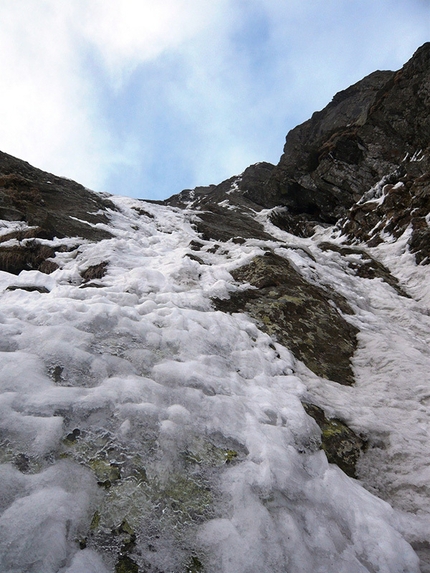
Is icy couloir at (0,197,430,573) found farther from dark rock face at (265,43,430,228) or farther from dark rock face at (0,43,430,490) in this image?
dark rock face at (265,43,430,228)

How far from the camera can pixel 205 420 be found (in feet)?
11.5

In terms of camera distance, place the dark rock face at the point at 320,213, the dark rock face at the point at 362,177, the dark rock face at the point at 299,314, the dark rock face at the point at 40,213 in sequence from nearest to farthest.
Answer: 1. the dark rock face at the point at 299,314
2. the dark rock face at the point at 320,213
3. the dark rock face at the point at 40,213
4. the dark rock face at the point at 362,177

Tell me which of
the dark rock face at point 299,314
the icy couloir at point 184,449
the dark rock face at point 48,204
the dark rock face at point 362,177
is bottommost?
the icy couloir at point 184,449

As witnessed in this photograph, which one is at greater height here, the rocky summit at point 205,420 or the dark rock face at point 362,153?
the dark rock face at point 362,153

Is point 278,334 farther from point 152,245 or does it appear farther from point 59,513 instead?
point 152,245

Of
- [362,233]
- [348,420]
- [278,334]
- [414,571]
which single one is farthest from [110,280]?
[362,233]

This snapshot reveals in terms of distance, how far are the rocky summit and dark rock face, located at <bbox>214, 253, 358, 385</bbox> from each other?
0.05 m

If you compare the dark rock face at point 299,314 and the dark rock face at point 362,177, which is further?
the dark rock face at point 362,177

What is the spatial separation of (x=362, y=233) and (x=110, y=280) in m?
18.1

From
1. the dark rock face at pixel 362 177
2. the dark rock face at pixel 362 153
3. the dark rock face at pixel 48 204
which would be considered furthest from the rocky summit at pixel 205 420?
the dark rock face at pixel 362 153

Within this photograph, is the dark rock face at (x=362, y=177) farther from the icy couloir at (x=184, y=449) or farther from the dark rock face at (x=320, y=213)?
the icy couloir at (x=184, y=449)

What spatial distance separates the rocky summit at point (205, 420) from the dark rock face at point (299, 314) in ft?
0.16

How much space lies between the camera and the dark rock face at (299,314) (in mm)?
6196

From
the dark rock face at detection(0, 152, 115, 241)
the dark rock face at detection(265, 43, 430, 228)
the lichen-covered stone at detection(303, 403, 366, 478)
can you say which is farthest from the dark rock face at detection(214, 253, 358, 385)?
the dark rock face at detection(265, 43, 430, 228)
